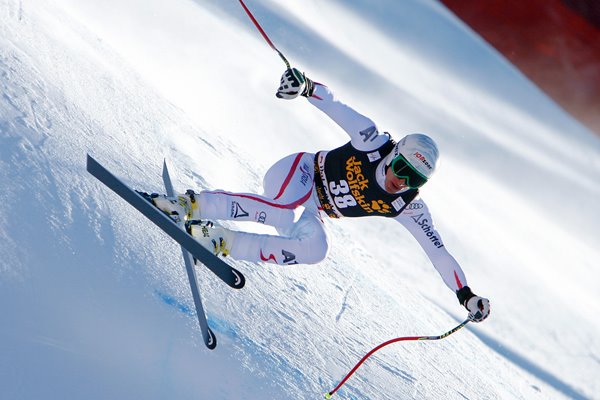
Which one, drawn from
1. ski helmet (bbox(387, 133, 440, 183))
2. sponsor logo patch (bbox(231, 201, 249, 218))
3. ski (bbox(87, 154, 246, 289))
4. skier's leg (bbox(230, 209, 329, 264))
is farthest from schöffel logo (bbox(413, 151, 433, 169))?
ski (bbox(87, 154, 246, 289))

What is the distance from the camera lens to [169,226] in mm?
2146

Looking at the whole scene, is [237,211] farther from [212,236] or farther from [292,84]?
[292,84]

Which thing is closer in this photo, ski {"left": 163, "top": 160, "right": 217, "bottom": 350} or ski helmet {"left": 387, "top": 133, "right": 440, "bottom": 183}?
ski {"left": 163, "top": 160, "right": 217, "bottom": 350}

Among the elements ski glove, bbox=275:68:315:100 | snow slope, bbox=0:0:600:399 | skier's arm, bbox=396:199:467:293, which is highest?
ski glove, bbox=275:68:315:100

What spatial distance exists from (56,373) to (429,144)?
1.51 meters

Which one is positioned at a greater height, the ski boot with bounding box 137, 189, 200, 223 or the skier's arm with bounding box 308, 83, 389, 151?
the skier's arm with bounding box 308, 83, 389, 151

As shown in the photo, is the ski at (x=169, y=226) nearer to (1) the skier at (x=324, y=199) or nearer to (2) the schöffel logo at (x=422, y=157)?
(1) the skier at (x=324, y=199)

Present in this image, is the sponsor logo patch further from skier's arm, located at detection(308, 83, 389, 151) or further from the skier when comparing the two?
skier's arm, located at detection(308, 83, 389, 151)

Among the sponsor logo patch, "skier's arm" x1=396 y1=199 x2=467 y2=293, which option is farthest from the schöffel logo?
the sponsor logo patch

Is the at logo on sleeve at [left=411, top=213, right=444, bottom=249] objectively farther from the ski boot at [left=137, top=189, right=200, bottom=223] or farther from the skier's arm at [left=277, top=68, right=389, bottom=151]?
the ski boot at [left=137, top=189, right=200, bottom=223]

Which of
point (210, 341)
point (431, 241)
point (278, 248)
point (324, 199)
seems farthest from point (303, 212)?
point (210, 341)

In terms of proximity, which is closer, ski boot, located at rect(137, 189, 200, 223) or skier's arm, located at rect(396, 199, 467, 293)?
ski boot, located at rect(137, 189, 200, 223)

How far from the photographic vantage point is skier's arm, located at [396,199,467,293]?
8.48 ft

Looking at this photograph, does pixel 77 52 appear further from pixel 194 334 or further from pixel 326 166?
pixel 194 334
